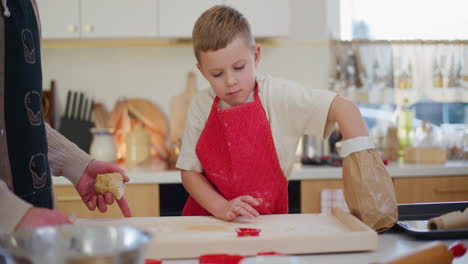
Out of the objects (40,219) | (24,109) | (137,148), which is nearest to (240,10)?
(137,148)

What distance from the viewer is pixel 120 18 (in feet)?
8.14

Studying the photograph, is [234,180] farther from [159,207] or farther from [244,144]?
[159,207]

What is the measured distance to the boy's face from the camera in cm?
125

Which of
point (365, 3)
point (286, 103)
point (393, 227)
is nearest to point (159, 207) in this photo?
point (286, 103)

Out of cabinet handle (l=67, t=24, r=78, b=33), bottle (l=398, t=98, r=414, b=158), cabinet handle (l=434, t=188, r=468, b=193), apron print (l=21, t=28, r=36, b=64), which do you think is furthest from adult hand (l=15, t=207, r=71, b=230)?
bottle (l=398, t=98, r=414, b=158)

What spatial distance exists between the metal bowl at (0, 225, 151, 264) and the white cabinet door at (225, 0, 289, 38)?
2.03 meters

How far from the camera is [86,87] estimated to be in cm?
278

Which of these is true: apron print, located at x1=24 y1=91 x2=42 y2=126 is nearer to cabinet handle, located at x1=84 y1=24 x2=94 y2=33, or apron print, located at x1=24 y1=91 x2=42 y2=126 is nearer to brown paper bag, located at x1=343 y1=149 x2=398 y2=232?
brown paper bag, located at x1=343 y1=149 x2=398 y2=232

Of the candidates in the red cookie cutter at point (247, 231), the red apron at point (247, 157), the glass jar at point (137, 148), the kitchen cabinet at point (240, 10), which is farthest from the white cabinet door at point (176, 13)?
the red cookie cutter at point (247, 231)

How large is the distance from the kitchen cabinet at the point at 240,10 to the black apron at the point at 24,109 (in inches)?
56.2

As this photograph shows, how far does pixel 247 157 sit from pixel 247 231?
363 mm

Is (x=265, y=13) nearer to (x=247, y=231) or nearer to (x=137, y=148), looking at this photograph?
(x=137, y=148)

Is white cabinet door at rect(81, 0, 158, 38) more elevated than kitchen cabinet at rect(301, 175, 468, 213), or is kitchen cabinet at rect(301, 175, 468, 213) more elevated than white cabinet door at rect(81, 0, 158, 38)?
white cabinet door at rect(81, 0, 158, 38)

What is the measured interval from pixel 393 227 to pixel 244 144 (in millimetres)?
441
